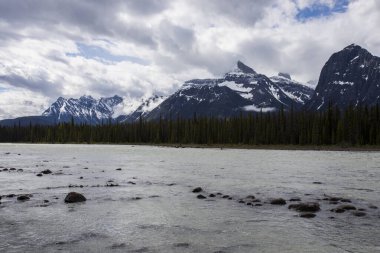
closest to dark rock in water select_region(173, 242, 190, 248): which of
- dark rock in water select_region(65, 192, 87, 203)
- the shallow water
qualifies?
the shallow water

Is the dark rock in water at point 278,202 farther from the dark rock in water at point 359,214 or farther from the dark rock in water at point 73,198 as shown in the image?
the dark rock in water at point 73,198

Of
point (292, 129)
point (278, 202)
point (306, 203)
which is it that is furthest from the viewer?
point (292, 129)

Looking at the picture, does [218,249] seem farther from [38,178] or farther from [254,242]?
[38,178]

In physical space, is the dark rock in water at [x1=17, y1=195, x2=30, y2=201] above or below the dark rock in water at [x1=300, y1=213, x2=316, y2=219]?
below

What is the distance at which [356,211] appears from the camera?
2230 centimetres

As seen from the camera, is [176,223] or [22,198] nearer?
[176,223]

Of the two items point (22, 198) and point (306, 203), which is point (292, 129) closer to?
point (306, 203)

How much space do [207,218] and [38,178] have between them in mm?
24631

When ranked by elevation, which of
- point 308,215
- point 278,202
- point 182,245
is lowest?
point 182,245

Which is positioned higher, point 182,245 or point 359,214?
point 359,214

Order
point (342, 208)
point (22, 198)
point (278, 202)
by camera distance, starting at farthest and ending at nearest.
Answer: point (22, 198) → point (278, 202) → point (342, 208)

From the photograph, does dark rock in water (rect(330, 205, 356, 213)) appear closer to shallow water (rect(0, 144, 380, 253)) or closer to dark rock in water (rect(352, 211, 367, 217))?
shallow water (rect(0, 144, 380, 253))

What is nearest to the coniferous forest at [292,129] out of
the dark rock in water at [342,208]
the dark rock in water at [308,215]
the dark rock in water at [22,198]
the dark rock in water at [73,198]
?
the dark rock in water at [342,208]

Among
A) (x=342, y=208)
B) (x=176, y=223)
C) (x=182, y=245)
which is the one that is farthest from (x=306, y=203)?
(x=182, y=245)
